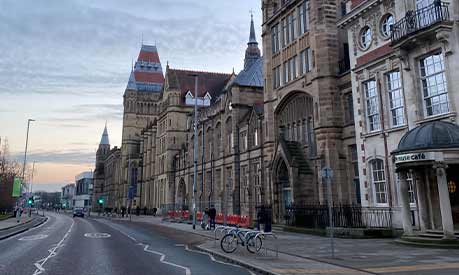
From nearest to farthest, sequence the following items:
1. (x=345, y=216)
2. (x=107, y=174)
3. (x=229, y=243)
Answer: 1. (x=229, y=243)
2. (x=345, y=216)
3. (x=107, y=174)

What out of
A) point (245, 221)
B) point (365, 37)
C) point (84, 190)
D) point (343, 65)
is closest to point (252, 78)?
point (245, 221)

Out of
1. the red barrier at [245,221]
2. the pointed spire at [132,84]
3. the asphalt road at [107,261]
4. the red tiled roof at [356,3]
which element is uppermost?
the pointed spire at [132,84]

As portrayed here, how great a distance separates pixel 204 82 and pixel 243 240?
60.4m

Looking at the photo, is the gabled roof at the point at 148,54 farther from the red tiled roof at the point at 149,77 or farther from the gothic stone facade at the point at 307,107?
the gothic stone facade at the point at 307,107

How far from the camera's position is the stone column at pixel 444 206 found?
1614 centimetres

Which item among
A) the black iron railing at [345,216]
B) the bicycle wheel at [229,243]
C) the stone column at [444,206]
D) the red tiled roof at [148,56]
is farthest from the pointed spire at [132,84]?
the stone column at [444,206]

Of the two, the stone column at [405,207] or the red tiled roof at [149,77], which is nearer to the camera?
the stone column at [405,207]

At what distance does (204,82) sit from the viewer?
245ft

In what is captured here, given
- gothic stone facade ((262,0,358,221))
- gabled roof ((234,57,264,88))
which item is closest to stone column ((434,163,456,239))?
gothic stone facade ((262,0,358,221))

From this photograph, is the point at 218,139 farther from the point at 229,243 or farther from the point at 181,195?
the point at 229,243

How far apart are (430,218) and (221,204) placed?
31732 mm

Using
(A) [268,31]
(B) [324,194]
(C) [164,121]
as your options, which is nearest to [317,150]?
(B) [324,194]

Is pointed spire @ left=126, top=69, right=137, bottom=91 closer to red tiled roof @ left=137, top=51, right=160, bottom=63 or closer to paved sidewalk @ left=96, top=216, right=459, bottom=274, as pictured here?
red tiled roof @ left=137, top=51, right=160, bottom=63

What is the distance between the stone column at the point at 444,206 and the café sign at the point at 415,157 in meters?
0.47
